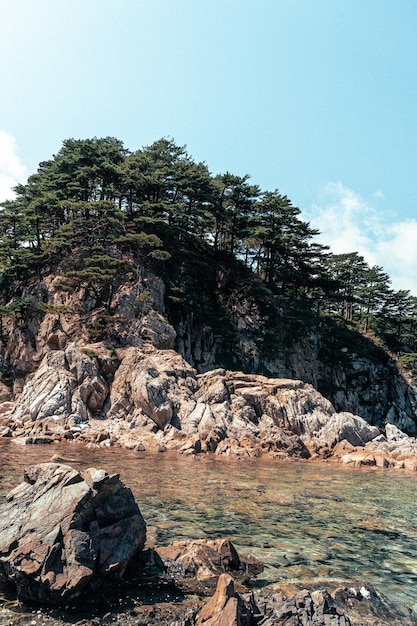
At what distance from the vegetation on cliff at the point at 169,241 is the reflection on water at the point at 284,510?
2388 cm

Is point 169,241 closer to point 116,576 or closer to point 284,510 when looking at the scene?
point 284,510

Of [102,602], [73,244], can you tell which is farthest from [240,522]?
[73,244]

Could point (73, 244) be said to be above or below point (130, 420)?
above

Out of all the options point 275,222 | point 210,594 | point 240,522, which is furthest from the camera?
point 275,222

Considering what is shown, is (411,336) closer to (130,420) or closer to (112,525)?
(130,420)

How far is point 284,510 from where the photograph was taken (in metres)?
14.7

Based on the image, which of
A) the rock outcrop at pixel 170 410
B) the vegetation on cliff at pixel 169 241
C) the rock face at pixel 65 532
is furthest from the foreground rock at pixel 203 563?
the vegetation on cliff at pixel 169 241

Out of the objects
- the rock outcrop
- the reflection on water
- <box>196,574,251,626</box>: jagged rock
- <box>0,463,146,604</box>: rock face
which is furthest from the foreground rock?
the rock outcrop

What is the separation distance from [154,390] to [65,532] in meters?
26.8

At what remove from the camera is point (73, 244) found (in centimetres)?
4859

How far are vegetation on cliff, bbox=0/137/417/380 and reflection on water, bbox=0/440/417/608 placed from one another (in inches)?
940

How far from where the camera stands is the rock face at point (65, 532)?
7109 mm

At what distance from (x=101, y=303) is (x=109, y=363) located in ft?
30.4

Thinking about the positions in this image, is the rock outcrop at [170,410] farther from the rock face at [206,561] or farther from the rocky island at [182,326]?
the rock face at [206,561]
